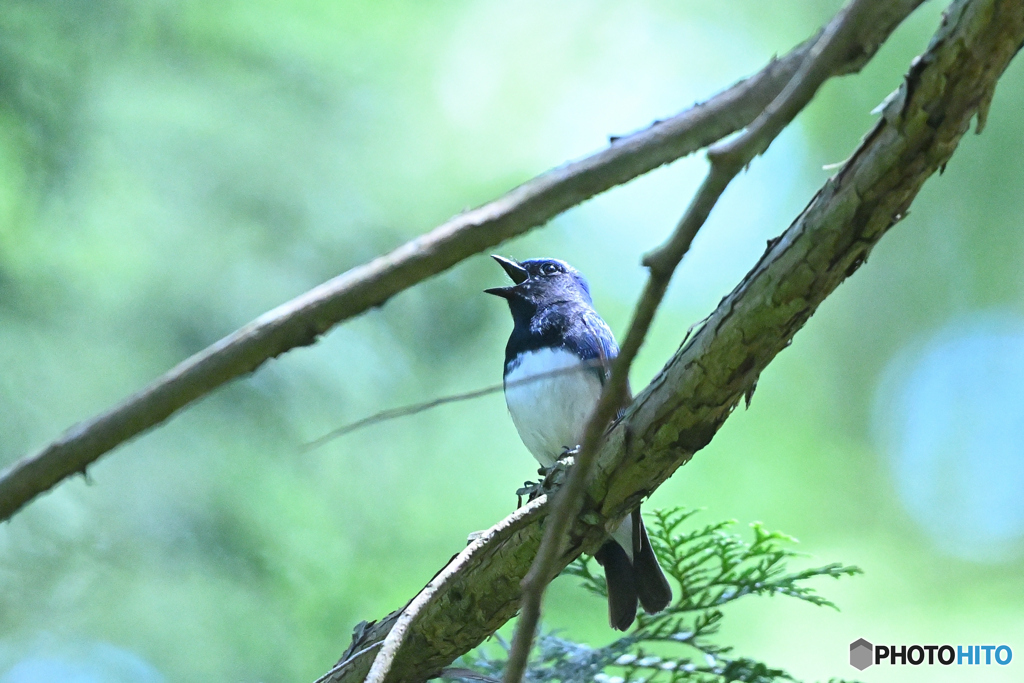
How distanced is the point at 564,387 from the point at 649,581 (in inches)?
23.8

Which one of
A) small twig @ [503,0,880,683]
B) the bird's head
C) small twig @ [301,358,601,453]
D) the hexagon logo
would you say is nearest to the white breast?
the bird's head

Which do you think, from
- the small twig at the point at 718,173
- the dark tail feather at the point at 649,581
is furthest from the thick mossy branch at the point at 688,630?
the small twig at the point at 718,173

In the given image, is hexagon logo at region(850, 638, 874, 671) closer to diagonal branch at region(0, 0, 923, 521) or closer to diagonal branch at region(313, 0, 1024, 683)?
diagonal branch at region(313, 0, 1024, 683)

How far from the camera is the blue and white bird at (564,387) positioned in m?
2.17

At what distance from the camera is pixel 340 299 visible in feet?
2.39

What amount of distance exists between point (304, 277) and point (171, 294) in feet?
2.16

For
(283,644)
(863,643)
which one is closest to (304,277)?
(283,644)

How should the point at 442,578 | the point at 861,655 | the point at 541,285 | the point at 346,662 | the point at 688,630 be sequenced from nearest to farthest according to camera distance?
1. the point at 442,578
2. the point at 346,662
3. the point at 688,630
4. the point at 861,655
5. the point at 541,285

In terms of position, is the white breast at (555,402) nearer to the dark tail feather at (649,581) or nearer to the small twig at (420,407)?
the dark tail feather at (649,581)

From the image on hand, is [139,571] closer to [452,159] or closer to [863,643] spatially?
[452,159]

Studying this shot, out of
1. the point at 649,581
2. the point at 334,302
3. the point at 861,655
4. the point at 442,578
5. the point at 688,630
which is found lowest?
the point at 334,302

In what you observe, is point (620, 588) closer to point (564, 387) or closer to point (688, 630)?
point (688, 630)

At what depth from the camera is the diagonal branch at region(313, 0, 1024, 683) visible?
3.59 ft

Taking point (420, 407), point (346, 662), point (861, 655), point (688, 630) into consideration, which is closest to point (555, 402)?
point (688, 630)
